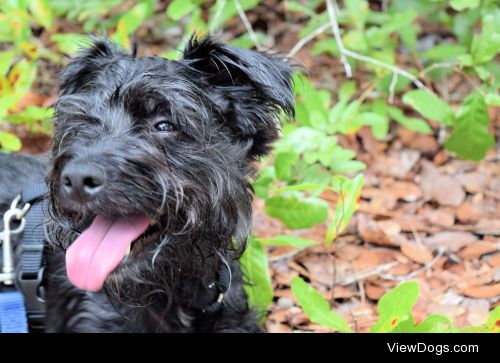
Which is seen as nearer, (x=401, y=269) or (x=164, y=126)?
(x=164, y=126)

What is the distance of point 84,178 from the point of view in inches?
105

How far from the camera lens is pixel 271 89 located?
10.7 feet

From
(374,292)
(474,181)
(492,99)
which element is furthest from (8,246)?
(474,181)

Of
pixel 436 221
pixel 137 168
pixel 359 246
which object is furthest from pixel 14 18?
pixel 436 221

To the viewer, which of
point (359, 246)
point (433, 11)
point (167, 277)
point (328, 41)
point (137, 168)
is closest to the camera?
point (137, 168)

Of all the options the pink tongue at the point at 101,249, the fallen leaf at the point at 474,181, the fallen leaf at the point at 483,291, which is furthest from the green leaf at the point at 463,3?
the pink tongue at the point at 101,249

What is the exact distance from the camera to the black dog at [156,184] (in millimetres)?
2789

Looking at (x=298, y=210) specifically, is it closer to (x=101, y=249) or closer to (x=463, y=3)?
(x=101, y=249)

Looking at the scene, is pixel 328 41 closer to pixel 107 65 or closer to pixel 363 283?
pixel 363 283

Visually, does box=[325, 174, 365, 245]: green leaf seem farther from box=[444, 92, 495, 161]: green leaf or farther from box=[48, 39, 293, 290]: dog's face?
box=[444, 92, 495, 161]: green leaf

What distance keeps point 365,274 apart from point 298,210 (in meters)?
0.71
